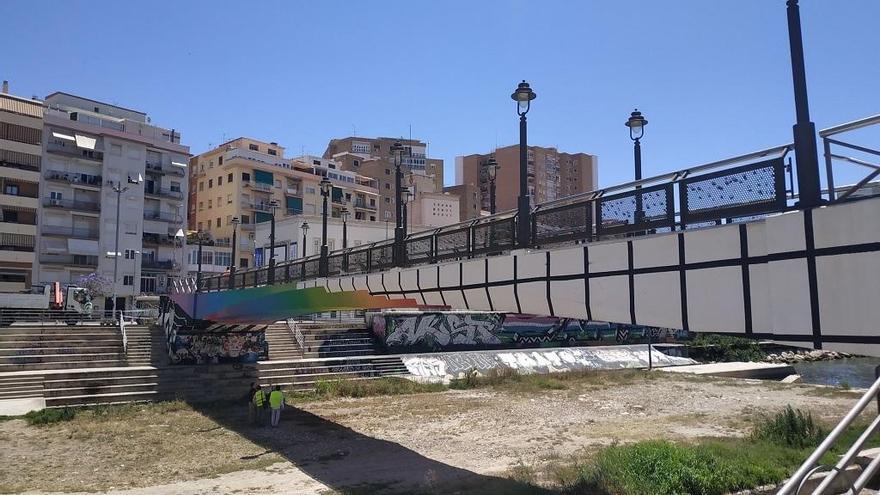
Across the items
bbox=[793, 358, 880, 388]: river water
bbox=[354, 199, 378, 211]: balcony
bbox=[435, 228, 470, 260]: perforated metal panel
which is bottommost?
bbox=[793, 358, 880, 388]: river water

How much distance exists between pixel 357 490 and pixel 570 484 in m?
4.47

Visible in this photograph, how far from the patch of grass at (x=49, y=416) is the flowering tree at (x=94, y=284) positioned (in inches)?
1165

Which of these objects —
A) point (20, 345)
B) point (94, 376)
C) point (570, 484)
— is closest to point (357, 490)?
point (570, 484)

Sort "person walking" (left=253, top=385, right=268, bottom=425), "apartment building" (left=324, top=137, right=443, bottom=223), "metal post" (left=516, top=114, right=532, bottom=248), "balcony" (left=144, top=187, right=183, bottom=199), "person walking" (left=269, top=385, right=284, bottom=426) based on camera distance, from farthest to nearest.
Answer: "apartment building" (left=324, top=137, right=443, bottom=223)
"balcony" (left=144, top=187, right=183, bottom=199)
"person walking" (left=253, top=385, right=268, bottom=425)
"person walking" (left=269, top=385, right=284, bottom=426)
"metal post" (left=516, top=114, right=532, bottom=248)

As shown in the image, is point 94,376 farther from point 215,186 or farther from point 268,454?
point 215,186

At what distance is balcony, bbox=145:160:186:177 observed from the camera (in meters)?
63.9

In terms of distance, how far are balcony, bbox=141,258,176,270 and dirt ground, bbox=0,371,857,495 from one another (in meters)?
41.7

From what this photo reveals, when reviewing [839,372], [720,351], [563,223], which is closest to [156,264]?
[720,351]

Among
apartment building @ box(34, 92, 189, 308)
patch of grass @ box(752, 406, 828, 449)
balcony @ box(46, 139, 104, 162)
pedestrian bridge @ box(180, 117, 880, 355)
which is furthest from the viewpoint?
balcony @ box(46, 139, 104, 162)

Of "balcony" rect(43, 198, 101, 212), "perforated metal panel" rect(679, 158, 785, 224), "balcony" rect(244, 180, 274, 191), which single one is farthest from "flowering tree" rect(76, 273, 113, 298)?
"perforated metal panel" rect(679, 158, 785, 224)

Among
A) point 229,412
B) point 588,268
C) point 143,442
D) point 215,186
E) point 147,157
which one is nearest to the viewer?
point 588,268

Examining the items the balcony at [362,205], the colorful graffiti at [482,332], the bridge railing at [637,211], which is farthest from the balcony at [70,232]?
the bridge railing at [637,211]

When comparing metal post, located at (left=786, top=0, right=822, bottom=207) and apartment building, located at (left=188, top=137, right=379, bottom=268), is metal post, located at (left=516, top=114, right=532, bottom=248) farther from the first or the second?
apartment building, located at (left=188, top=137, right=379, bottom=268)

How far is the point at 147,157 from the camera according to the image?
2527 inches
